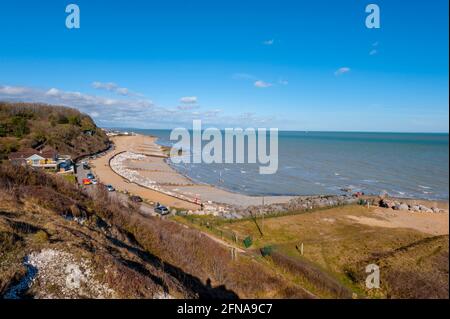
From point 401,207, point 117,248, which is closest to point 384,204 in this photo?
point 401,207

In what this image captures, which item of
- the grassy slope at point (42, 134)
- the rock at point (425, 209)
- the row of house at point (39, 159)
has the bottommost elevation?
the rock at point (425, 209)

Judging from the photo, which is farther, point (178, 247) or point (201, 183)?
point (201, 183)

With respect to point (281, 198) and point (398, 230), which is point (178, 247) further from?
point (281, 198)

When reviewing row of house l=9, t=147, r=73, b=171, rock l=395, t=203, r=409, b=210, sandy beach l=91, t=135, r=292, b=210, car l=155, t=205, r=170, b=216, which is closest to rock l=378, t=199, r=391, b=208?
rock l=395, t=203, r=409, b=210

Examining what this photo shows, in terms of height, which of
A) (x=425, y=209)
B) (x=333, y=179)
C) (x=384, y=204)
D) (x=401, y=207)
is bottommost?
(x=425, y=209)

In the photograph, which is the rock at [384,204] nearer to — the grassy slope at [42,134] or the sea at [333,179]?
the sea at [333,179]

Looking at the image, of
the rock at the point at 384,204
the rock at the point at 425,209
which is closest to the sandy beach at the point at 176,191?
the rock at the point at 384,204

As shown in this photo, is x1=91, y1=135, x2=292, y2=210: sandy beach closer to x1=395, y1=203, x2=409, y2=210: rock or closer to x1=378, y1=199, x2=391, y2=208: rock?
x1=378, y1=199, x2=391, y2=208: rock

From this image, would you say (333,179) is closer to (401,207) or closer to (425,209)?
(401,207)

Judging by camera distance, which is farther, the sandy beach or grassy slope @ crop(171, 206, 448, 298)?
the sandy beach
